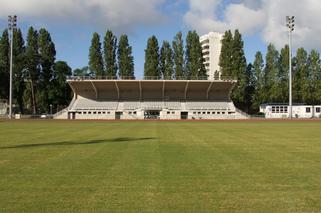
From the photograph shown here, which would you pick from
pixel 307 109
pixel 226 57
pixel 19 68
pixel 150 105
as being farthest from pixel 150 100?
pixel 307 109

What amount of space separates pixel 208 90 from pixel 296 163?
232ft

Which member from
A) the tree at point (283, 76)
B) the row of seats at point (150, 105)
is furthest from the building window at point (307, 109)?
the row of seats at point (150, 105)

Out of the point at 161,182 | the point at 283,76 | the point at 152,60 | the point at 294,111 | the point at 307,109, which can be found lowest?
the point at 161,182

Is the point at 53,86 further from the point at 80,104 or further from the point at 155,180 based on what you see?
the point at 155,180

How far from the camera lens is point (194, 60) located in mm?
86188

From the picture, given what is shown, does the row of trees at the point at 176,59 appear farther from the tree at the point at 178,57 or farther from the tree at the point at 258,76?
the tree at the point at 258,76

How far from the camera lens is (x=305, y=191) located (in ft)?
26.0

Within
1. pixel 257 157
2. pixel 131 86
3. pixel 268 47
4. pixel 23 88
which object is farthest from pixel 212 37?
pixel 257 157

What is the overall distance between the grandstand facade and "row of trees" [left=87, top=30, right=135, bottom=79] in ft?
15.4

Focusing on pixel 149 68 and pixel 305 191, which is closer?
pixel 305 191

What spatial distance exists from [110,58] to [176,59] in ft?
44.7

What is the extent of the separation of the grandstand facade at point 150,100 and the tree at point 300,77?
13911 millimetres

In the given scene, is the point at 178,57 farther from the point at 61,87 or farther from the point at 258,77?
the point at 61,87

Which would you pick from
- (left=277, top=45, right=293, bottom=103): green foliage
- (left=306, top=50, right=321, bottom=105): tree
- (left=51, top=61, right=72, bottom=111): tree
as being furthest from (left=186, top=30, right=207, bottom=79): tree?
(left=51, top=61, right=72, bottom=111): tree
